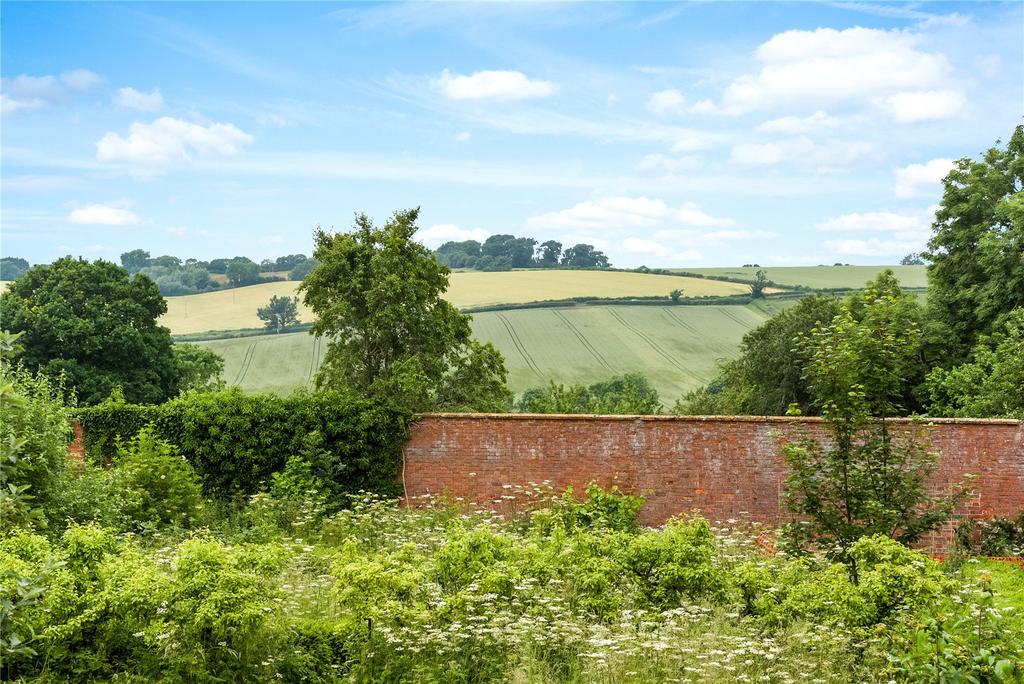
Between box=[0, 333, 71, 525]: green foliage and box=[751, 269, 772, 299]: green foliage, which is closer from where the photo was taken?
box=[0, 333, 71, 525]: green foliage

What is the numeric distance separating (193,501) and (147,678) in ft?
22.1

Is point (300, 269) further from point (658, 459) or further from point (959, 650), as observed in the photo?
point (959, 650)

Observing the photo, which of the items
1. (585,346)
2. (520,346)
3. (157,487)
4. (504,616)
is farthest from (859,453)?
(585,346)

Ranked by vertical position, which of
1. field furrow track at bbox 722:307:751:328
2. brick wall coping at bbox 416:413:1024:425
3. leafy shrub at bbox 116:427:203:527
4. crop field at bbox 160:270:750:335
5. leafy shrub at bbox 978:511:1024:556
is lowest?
leafy shrub at bbox 978:511:1024:556

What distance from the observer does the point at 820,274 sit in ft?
230

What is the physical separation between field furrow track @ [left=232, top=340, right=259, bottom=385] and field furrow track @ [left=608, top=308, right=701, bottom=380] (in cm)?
2062

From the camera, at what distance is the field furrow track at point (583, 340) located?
5044cm

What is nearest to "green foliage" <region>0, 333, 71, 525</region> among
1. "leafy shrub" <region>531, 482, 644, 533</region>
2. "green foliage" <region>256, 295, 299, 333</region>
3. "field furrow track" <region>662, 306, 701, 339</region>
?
"leafy shrub" <region>531, 482, 644, 533</region>

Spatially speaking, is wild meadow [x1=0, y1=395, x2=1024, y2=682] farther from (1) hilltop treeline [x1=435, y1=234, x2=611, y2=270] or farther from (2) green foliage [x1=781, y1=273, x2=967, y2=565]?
(1) hilltop treeline [x1=435, y1=234, x2=611, y2=270]

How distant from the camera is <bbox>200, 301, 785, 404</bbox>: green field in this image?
47469 mm

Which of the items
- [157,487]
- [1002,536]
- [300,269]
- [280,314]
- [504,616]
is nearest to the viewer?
[504,616]

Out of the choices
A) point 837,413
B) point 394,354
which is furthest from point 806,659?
point 394,354

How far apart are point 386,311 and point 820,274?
55449 millimetres

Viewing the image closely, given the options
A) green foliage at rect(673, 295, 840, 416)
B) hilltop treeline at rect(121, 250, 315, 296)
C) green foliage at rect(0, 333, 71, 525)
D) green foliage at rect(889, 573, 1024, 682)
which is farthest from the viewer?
hilltop treeline at rect(121, 250, 315, 296)
